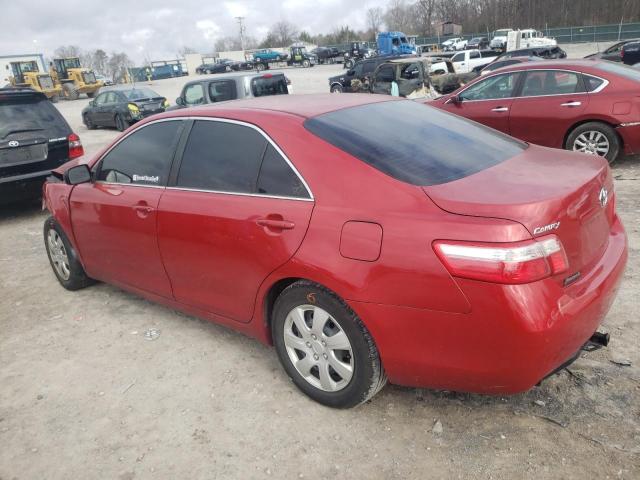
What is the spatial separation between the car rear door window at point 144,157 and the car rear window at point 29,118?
357 cm

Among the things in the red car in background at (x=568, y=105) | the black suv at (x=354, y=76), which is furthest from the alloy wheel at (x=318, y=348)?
the black suv at (x=354, y=76)

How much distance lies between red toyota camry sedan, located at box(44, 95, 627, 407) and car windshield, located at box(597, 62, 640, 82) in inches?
193

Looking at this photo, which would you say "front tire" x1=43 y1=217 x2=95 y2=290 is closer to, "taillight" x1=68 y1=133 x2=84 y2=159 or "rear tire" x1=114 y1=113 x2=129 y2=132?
"taillight" x1=68 y1=133 x2=84 y2=159

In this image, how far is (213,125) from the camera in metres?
3.13

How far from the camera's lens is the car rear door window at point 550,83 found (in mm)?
7047

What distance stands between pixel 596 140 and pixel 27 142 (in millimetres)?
7627

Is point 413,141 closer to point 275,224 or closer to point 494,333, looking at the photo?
point 275,224

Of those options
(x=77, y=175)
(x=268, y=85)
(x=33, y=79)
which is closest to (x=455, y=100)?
(x=268, y=85)

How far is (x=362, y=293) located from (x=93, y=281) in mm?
3273

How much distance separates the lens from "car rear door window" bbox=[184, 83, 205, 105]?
12159mm

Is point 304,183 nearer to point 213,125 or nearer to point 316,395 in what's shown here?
point 213,125

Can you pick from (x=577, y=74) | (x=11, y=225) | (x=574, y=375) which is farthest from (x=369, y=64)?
(x=574, y=375)

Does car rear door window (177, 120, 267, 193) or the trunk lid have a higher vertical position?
car rear door window (177, 120, 267, 193)

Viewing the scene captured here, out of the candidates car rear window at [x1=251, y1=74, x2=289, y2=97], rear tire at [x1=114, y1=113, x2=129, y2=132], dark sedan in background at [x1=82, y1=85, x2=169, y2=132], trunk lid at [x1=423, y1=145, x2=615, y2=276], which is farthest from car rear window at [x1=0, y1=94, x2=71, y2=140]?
rear tire at [x1=114, y1=113, x2=129, y2=132]
